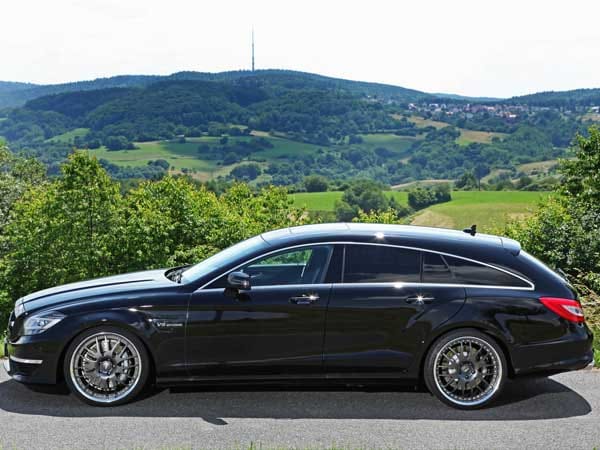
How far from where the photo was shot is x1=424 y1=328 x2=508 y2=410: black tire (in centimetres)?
652

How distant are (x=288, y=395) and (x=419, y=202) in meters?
113

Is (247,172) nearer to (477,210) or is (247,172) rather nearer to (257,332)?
(477,210)

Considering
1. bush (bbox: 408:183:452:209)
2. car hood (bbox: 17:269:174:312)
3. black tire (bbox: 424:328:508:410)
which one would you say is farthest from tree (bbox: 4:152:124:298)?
bush (bbox: 408:183:452:209)

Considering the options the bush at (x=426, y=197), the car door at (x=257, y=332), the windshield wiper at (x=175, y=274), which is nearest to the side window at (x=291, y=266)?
the car door at (x=257, y=332)

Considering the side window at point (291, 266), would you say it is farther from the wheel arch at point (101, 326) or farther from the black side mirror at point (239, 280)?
the wheel arch at point (101, 326)

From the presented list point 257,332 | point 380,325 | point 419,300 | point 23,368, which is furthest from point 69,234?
point 419,300

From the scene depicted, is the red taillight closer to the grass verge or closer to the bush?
the grass verge

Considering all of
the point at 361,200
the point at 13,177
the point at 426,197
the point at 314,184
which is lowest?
the point at 361,200

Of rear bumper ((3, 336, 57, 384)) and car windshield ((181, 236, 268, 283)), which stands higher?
car windshield ((181, 236, 268, 283))

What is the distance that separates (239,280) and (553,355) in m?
2.76

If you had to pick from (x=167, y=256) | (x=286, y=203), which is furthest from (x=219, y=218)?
(x=286, y=203)

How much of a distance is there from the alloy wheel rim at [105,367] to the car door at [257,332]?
501 millimetres

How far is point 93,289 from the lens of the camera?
22.5 ft

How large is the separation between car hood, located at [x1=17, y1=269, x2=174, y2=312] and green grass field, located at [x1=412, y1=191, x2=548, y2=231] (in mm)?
91246
